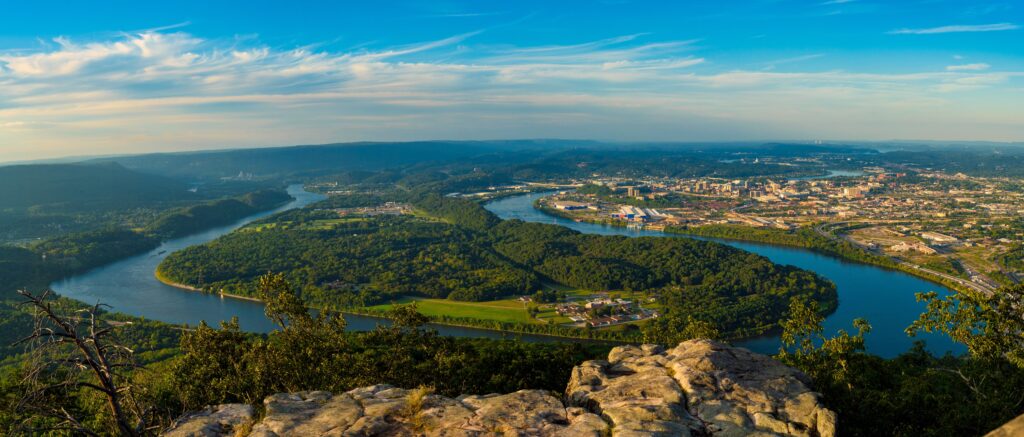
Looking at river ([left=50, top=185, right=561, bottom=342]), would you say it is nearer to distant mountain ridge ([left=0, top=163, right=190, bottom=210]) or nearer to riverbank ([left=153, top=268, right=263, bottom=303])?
riverbank ([left=153, top=268, right=263, bottom=303])

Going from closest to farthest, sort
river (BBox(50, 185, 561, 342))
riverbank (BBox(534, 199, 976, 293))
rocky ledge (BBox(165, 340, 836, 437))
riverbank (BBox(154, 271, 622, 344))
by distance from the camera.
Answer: rocky ledge (BBox(165, 340, 836, 437)) → riverbank (BBox(154, 271, 622, 344)) → river (BBox(50, 185, 561, 342)) → riverbank (BBox(534, 199, 976, 293))

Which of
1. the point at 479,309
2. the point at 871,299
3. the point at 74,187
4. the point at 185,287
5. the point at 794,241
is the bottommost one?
the point at 871,299

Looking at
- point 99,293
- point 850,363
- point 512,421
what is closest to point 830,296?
point 850,363

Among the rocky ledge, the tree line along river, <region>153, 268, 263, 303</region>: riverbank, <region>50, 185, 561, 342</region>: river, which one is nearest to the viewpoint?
the rocky ledge

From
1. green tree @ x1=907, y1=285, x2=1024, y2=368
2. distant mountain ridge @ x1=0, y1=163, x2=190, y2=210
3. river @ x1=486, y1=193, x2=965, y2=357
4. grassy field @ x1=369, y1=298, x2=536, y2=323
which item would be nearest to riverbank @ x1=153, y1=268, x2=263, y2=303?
grassy field @ x1=369, y1=298, x2=536, y2=323

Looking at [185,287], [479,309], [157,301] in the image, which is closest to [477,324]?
[479,309]

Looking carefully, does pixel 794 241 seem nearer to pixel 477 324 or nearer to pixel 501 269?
pixel 501 269

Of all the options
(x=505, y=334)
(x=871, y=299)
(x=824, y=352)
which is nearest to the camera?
(x=824, y=352)

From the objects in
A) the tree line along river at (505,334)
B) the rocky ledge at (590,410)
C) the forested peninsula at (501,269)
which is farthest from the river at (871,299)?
the rocky ledge at (590,410)
